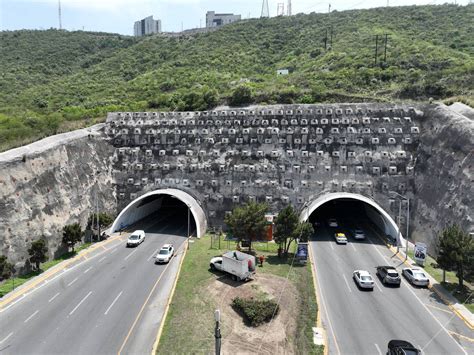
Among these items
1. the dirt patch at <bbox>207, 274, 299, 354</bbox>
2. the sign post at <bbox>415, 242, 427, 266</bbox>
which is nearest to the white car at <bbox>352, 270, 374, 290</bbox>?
the dirt patch at <bbox>207, 274, 299, 354</bbox>

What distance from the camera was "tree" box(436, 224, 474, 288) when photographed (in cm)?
2794

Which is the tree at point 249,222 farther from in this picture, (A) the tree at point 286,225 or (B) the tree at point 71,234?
(B) the tree at point 71,234

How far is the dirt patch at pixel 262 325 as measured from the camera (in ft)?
74.4

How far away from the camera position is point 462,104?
142 feet

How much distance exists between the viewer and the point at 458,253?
92.9 ft

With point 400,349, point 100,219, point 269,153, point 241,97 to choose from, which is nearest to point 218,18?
point 241,97

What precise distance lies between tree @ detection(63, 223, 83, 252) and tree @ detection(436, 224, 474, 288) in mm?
33369

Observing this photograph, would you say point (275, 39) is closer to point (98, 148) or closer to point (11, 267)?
point (98, 148)

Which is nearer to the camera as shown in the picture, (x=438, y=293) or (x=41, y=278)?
(x=438, y=293)

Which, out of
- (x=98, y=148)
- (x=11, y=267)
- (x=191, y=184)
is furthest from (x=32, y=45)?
(x=11, y=267)

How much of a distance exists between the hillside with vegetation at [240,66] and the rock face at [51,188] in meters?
5.11

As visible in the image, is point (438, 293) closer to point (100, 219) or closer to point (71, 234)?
point (71, 234)

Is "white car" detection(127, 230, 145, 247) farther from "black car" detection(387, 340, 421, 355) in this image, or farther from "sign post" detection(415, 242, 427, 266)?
"sign post" detection(415, 242, 427, 266)

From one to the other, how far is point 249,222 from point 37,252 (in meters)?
19.2
